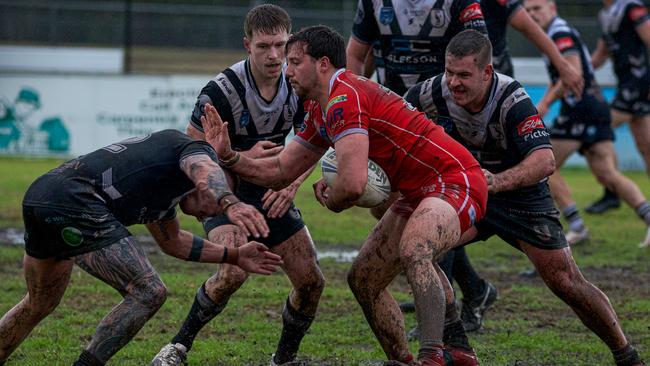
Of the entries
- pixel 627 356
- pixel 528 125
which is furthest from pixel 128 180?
pixel 627 356

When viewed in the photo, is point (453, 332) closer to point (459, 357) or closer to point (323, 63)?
point (459, 357)

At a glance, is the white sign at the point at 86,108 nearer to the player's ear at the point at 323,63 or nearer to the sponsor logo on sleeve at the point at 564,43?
the sponsor logo on sleeve at the point at 564,43

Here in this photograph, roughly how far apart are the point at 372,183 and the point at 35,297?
1858 mm

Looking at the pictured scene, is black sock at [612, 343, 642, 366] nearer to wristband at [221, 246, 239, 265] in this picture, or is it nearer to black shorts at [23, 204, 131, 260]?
wristband at [221, 246, 239, 265]

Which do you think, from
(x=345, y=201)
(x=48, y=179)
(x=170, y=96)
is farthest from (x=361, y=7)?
(x=170, y=96)

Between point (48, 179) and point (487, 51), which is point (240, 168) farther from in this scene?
point (487, 51)

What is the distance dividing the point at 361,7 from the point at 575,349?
288 cm

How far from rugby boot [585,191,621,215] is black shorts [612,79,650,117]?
1.76 m

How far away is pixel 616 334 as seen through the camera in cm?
577

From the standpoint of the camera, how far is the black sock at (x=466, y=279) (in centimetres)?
723

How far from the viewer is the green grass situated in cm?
635

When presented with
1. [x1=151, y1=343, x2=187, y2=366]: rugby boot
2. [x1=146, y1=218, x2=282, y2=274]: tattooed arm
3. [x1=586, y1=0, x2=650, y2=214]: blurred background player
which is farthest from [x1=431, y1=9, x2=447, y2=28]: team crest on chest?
[x1=586, y1=0, x2=650, y2=214]: blurred background player

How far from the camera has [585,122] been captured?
10.8m

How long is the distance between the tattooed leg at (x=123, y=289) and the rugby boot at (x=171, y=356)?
921mm
